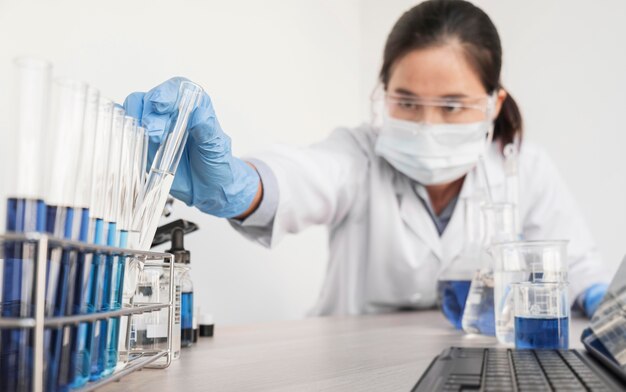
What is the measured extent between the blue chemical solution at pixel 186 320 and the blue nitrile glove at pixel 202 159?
0.18 m

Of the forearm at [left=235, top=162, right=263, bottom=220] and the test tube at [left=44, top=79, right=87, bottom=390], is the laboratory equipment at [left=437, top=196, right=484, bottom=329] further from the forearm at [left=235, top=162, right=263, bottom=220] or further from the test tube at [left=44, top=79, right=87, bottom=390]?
the test tube at [left=44, top=79, right=87, bottom=390]

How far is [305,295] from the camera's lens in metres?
2.15

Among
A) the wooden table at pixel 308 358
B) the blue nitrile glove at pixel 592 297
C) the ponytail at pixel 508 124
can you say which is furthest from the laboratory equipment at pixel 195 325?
the ponytail at pixel 508 124

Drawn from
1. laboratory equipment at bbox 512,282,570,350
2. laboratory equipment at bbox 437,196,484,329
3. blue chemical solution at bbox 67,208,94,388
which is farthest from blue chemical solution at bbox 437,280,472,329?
blue chemical solution at bbox 67,208,94,388

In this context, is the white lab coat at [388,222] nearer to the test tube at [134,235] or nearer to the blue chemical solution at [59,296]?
the test tube at [134,235]

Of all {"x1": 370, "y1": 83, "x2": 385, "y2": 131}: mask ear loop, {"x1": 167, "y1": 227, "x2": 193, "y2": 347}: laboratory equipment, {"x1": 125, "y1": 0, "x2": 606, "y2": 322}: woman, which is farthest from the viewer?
{"x1": 370, "y1": 83, "x2": 385, "y2": 131}: mask ear loop

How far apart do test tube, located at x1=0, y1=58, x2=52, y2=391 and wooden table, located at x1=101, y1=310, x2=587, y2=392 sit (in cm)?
21

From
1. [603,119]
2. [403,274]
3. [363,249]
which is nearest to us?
[403,274]

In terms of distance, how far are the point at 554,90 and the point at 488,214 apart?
1624 millimetres

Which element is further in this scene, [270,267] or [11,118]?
[270,267]

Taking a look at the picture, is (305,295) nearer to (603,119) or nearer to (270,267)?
(270,267)

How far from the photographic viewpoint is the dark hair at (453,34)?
1.57 metres

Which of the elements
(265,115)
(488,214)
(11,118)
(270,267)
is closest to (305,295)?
(270,267)

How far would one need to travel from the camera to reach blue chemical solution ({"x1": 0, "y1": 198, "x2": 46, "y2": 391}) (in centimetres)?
39
